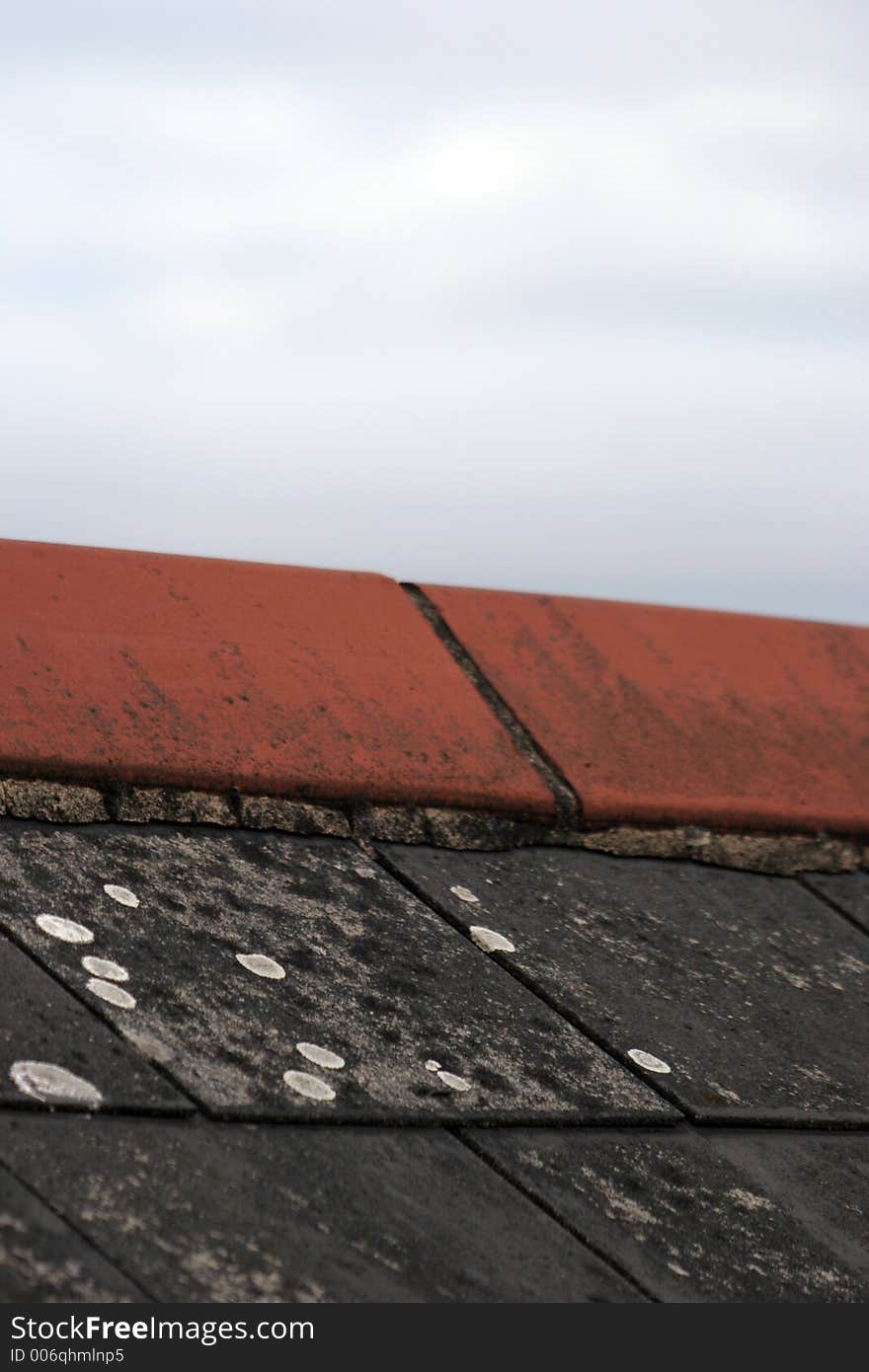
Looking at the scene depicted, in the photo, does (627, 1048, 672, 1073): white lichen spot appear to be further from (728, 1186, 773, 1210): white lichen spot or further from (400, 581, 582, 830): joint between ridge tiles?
(400, 581, 582, 830): joint between ridge tiles

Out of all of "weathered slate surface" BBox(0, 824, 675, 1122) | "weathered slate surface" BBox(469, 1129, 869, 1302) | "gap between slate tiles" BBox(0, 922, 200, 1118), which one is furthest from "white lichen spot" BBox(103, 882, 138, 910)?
"weathered slate surface" BBox(469, 1129, 869, 1302)

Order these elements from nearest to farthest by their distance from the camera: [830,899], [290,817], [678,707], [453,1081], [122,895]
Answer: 1. [453,1081]
2. [122,895]
3. [290,817]
4. [830,899]
5. [678,707]

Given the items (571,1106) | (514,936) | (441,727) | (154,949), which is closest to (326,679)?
(441,727)

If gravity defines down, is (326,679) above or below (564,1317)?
above

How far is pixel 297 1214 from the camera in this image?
2.96 ft

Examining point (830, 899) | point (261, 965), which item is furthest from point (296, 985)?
point (830, 899)

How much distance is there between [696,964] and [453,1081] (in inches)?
16.2

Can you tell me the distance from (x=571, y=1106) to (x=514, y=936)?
0.89 ft

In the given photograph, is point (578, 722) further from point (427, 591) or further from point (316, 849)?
point (316, 849)

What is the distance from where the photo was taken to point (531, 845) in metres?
1.60

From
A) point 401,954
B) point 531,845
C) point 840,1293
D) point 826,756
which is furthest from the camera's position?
point 826,756

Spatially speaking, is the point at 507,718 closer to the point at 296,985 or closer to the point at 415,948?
the point at 415,948

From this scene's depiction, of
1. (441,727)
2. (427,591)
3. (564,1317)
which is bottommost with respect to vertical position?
(564,1317)

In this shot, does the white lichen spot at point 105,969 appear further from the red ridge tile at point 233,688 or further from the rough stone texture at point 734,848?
the rough stone texture at point 734,848
